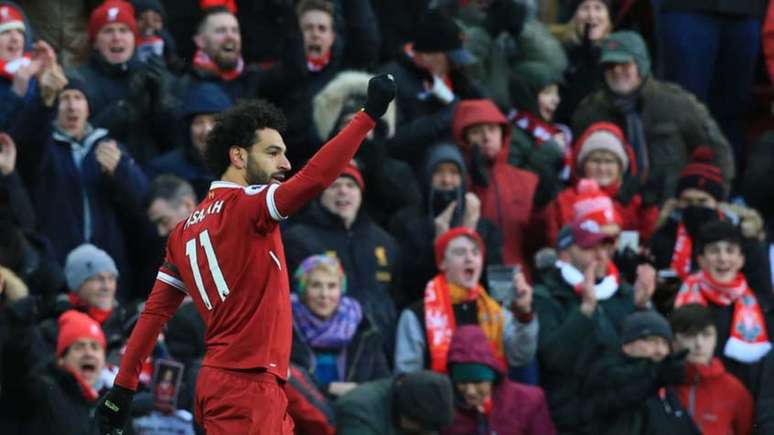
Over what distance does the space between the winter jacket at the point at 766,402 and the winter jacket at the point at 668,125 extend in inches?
113

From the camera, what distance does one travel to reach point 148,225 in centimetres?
1380

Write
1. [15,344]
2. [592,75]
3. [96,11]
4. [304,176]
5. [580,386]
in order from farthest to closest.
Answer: [592,75]
[96,11]
[580,386]
[15,344]
[304,176]

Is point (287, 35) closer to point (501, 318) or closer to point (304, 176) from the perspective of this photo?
point (501, 318)

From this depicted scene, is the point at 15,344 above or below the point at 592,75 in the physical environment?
below

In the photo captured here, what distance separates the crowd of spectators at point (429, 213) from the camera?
1266 centimetres

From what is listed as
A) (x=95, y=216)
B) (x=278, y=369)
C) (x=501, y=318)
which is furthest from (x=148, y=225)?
(x=278, y=369)

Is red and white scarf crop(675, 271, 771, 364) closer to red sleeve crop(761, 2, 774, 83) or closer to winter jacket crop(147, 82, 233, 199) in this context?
red sleeve crop(761, 2, 774, 83)

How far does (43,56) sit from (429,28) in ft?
8.93

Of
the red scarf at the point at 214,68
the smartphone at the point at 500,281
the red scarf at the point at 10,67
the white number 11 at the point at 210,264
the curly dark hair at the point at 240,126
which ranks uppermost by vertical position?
the red scarf at the point at 214,68

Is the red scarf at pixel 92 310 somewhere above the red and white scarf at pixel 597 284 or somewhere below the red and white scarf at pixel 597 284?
below

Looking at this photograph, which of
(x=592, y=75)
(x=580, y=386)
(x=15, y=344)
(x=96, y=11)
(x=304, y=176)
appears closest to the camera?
(x=304, y=176)

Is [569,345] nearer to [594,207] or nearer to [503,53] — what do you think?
[594,207]

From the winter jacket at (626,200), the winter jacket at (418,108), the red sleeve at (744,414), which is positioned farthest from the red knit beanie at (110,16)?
the red sleeve at (744,414)

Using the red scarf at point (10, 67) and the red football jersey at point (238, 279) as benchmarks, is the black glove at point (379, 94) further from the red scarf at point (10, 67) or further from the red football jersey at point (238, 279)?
the red scarf at point (10, 67)
